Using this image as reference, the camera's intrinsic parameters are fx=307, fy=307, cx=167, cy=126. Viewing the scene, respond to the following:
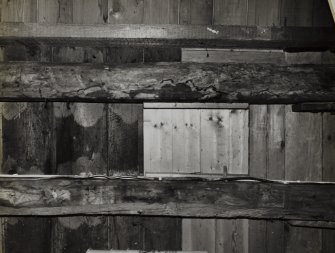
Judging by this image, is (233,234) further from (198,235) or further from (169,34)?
(169,34)

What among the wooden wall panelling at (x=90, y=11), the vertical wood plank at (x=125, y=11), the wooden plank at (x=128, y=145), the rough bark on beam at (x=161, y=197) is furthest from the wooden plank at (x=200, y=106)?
the wooden wall panelling at (x=90, y=11)

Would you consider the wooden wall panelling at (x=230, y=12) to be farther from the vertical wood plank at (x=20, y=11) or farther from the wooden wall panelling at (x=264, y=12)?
the vertical wood plank at (x=20, y=11)

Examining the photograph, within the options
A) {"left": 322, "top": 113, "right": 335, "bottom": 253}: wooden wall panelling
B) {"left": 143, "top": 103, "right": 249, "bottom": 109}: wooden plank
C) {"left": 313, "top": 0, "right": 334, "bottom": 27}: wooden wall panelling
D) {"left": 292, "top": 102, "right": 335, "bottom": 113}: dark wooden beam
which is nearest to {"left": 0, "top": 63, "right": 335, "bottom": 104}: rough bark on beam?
{"left": 292, "top": 102, "right": 335, "bottom": 113}: dark wooden beam

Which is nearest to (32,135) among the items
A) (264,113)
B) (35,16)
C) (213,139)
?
(35,16)

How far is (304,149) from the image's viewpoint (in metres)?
2.69

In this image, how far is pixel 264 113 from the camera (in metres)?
2.69

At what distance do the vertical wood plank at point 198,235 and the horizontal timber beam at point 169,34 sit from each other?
1566mm

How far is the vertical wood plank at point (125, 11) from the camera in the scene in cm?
264

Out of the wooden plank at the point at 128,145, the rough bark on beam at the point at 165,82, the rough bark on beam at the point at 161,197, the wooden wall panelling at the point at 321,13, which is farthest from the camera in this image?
the wooden plank at the point at 128,145

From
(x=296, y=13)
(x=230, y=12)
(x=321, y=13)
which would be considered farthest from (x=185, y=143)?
(x=321, y=13)

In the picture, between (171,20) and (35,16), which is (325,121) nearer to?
(171,20)

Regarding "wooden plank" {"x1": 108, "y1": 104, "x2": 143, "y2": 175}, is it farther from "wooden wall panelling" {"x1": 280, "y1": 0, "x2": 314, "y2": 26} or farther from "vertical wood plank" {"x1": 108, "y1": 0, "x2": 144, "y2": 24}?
"wooden wall panelling" {"x1": 280, "y1": 0, "x2": 314, "y2": 26}

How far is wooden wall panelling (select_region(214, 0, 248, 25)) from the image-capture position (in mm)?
2629

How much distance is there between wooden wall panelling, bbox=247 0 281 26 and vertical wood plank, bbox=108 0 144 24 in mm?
936
